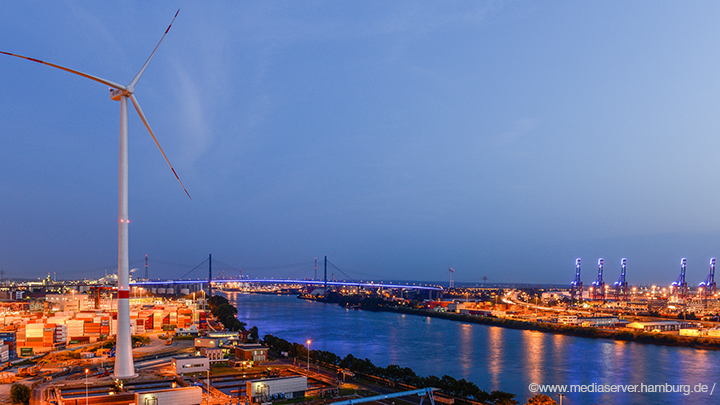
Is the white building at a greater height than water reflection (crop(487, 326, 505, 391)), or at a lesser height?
greater

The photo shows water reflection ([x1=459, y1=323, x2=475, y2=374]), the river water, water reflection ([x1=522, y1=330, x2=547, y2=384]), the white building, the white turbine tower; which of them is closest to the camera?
the white building

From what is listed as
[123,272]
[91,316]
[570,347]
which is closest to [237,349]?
[123,272]

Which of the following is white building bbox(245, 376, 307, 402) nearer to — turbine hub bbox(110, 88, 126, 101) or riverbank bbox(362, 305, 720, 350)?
turbine hub bbox(110, 88, 126, 101)

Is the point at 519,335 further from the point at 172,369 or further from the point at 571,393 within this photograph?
the point at 172,369

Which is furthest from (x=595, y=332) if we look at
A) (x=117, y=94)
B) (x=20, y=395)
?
(x=20, y=395)

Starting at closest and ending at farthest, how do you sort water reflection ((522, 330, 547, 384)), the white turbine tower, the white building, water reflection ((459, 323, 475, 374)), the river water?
the white building < the white turbine tower < the river water < water reflection ((522, 330, 547, 384)) < water reflection ((459, 323, 475, 374))

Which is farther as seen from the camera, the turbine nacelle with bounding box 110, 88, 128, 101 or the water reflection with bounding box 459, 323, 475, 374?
the water reflection with bounding box 459, 323, 475, 374

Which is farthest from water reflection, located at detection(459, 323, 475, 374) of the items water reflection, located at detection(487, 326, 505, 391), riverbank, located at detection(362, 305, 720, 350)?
riverbank, located at detection(362, 305, 720, 350)
